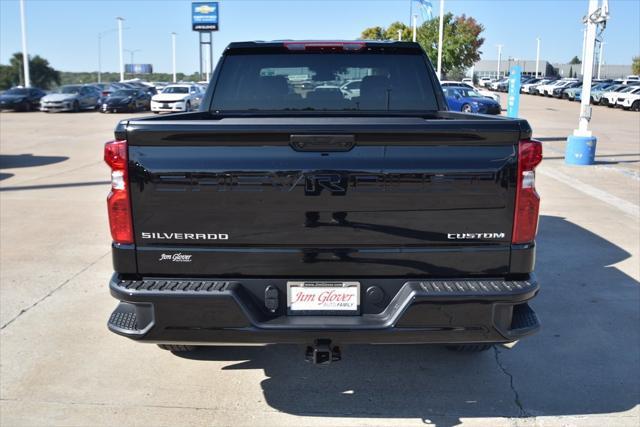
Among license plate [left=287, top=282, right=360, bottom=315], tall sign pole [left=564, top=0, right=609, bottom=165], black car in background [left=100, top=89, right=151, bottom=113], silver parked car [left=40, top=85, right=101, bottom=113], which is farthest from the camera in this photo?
black car in background [left=100, top=89, right=151, bottom=113]

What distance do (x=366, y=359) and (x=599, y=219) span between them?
5876 millimetres

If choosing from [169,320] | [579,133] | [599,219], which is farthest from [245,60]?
[579,133]

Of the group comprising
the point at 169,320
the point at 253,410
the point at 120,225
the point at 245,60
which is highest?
the point at 245,60

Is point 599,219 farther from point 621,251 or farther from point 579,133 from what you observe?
point 579,133

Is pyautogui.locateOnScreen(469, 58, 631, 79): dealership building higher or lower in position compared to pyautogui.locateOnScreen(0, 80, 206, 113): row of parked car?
higher

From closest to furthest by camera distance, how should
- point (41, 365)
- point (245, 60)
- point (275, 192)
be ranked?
point (275, 192)
point (41, 365)
point (245, 60)

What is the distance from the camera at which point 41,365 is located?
427 cm

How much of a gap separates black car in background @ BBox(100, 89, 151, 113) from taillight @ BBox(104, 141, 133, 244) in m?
34.3

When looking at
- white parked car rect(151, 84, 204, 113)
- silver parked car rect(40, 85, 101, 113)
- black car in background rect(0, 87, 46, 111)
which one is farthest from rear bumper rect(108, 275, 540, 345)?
black car in background rect(0, 87, 46, 111)

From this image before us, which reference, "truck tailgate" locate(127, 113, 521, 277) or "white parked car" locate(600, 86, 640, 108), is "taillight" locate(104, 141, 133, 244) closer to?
"truck tailgate" locate(127, 113, 521, 277)

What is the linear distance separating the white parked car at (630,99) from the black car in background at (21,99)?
3594cm

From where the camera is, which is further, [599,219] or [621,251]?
[599,219]

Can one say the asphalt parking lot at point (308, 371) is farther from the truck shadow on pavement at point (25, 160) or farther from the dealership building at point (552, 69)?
the dealership building at point (552, 69)

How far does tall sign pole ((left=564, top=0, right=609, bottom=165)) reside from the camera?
1345cm
